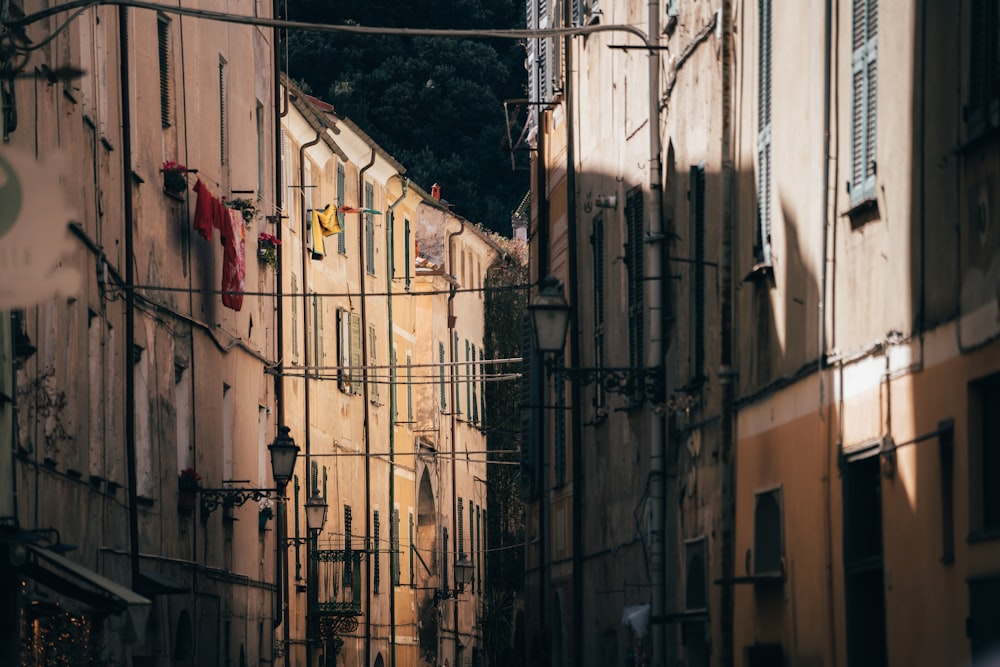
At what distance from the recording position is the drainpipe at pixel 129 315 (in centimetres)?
2084

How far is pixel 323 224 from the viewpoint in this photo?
36.9 m

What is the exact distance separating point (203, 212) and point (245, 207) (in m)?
3.26

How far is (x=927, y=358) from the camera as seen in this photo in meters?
10.4

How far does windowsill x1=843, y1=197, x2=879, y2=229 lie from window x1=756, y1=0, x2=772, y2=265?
2095 mm

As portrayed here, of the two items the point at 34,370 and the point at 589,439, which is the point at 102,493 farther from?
the point at 589,439

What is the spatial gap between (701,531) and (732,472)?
1.21 meters

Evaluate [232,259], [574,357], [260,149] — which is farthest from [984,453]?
[260,149]

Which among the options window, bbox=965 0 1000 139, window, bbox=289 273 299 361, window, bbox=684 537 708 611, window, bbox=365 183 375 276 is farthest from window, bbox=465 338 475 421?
window, bbox=965 0 1000 139

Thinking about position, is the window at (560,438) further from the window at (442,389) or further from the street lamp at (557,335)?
the window at (442,389)

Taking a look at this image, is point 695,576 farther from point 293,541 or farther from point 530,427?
point 293,541

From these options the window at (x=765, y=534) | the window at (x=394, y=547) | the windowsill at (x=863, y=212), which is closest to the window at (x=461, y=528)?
the window at (x=394, y=547)

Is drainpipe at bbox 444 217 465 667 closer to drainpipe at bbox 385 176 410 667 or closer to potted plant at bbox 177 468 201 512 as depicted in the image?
drainpipe at bbox 385 176 410 667

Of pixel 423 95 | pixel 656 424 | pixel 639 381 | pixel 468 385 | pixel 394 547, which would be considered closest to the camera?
pixel 639 381

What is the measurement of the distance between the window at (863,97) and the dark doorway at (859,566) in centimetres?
169
